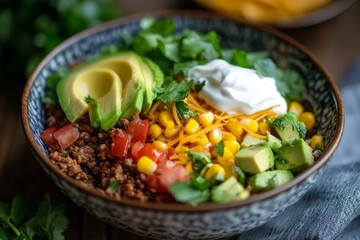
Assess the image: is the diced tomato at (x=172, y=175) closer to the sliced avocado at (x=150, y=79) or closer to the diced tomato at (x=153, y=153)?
the diced tomato at (x=153, y=153)

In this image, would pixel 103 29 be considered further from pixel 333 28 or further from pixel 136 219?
pixel 333 28

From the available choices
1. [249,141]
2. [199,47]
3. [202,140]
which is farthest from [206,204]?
[199,47]

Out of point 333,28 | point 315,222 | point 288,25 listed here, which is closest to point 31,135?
point 315,222

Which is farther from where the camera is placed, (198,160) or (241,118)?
(241,118)

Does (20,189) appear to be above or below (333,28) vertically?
below

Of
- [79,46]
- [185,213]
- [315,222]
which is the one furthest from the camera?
[79,46]

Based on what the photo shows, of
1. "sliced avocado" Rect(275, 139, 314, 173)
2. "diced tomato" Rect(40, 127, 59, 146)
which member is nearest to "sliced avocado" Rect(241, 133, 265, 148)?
"sliced avocado" Rect(275, 139, 314, 173)
